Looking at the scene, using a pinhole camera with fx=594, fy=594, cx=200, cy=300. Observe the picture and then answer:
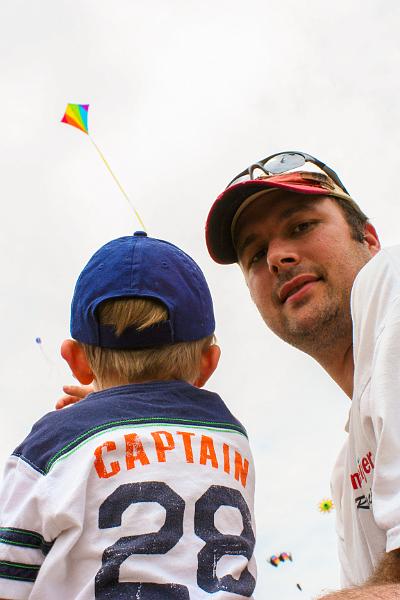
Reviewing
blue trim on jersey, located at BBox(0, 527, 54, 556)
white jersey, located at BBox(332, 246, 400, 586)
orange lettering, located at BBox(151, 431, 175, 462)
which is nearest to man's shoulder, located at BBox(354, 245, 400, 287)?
white jersey, located at BBox(332, 246, 400, 586)

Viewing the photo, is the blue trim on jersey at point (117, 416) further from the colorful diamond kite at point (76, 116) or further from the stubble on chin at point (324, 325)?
the colorful diamond kite at point (76, 116)

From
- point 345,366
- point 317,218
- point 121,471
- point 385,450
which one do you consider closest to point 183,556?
point 121,471

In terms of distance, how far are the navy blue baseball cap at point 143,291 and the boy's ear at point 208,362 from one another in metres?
0.07

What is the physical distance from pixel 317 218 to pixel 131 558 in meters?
1.84

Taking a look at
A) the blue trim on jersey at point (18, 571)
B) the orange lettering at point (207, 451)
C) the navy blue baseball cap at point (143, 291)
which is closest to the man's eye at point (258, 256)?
the navy blue baseball cap at point (143, 291)

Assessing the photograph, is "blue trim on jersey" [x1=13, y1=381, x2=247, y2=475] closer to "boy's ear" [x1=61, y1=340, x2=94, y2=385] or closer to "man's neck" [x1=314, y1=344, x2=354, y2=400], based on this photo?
"boy's ear" [x1=61, y1=340, x2=94, y2=385]

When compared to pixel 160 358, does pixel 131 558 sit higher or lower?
lower

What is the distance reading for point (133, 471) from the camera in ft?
5.23

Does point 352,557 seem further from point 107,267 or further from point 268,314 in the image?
point 107,267

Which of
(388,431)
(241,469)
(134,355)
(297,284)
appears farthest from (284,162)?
(388,431)

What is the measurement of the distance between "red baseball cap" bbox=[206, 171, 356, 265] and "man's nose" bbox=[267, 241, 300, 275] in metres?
0.26

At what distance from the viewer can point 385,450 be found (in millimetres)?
1467

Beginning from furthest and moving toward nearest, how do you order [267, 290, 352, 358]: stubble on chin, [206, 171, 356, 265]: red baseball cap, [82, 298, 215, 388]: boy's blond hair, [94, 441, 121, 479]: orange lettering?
[206, 171, 356, 265]: red baseball cap
[267, 290, 352, 358]: stubble on chin
[82, 298, 215, 388]: boy's blond hair
[94, 441, 121, 479]: orange lettering

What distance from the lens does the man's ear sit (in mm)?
3036
